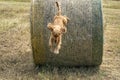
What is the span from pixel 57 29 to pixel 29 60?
2.28 metres

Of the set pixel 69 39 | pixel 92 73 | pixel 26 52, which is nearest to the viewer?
pixel 69 39

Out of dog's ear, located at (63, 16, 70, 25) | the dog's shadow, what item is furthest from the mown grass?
dog's ear, located at (63, 16, 70, 25)

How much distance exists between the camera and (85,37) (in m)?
7.88

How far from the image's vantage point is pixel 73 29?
7859 millimetres

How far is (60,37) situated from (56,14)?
742mm

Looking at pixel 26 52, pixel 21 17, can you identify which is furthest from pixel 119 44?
pixel 21 17

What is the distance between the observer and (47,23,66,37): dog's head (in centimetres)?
723

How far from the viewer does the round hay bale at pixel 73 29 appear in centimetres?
786

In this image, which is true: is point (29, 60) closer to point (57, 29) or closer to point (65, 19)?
point (65, 19)

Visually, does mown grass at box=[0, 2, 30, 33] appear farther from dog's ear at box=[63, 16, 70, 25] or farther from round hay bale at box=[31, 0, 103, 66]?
dog's ear at box=[63, 16, 70, 25]

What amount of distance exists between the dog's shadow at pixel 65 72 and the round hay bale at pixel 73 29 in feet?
1.30

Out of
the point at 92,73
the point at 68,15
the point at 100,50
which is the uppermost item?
the point at 68,15

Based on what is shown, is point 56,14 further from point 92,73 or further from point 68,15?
point 92,73

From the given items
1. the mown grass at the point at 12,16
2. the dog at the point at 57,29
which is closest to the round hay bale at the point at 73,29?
the dog at the point at 57,29
